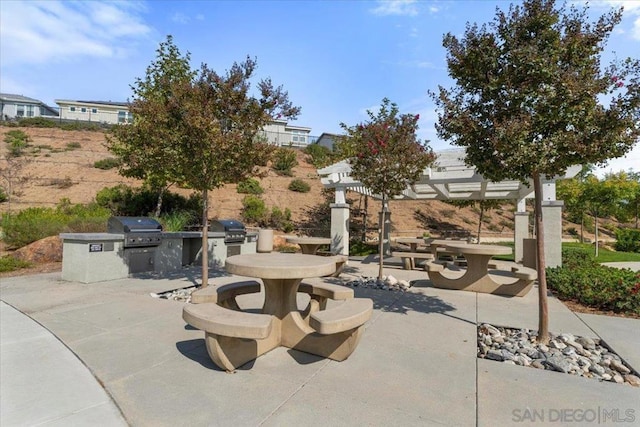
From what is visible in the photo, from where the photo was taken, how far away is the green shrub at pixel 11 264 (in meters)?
8.23

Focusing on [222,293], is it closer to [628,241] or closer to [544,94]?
[544,94]

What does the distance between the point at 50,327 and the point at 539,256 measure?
20.4 feet

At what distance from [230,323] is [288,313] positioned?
3.68ft

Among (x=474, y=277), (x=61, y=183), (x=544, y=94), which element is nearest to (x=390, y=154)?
(x=474, y=277)

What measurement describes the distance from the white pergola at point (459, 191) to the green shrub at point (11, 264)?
8.71 metres

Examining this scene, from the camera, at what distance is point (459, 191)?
14.2 metres

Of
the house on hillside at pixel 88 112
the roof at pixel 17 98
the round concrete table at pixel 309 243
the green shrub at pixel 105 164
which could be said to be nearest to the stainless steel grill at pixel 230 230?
the round concrete table at pixel 309 243

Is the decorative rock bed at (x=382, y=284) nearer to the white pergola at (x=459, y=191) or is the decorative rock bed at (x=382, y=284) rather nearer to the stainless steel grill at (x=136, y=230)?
the white pergola at (x=459, y=191)

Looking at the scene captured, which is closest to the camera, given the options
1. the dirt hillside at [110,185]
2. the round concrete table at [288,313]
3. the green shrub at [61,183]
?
the round concrete table at [288,313]

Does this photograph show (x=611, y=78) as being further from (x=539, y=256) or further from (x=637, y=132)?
(x=539, y=256)

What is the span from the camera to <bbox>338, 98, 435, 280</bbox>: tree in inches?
302

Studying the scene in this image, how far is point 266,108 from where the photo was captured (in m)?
5.99

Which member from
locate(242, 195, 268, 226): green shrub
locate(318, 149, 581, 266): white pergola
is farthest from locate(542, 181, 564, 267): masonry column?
locate(242, 195, 268, 226): green shrub

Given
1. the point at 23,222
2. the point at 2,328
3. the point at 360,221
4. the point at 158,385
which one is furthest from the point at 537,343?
the point at 360,221
